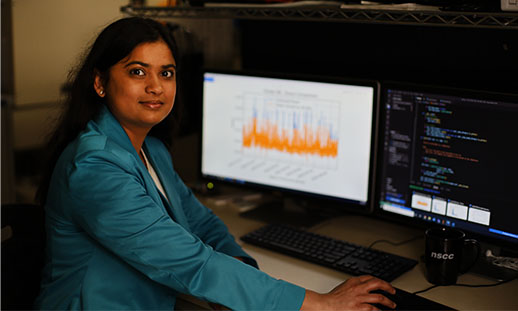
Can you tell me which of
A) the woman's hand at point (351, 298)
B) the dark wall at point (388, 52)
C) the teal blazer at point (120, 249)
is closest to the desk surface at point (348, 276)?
the woman's hand at point (351, 298)

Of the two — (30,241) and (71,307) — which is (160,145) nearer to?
(30,241)

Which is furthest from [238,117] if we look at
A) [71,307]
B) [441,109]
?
[71,307]

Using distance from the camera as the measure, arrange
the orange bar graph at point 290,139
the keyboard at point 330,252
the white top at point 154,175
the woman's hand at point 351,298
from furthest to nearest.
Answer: the orange bar graph at point 290,139
the white top at point 154,175
the keyboard at point 330,252
the woman's hand at point 351,298

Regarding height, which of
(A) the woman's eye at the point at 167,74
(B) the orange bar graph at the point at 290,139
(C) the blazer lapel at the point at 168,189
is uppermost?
(A) the woman's eye at the point at 167,74

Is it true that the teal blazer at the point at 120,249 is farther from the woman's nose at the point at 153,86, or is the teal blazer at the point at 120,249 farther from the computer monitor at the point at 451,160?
the computer monitor at the point at 451,160

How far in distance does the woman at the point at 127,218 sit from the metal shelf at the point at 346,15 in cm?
35

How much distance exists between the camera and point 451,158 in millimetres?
1449

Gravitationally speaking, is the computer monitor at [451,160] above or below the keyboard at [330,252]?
above

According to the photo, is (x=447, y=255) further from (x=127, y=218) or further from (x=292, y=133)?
(x=127, y=218)

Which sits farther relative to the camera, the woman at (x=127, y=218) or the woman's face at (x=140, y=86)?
the woman's face at (x=140, y=86)

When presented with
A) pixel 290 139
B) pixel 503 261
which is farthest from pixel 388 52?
pixel 503 261

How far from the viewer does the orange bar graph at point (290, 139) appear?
5.50 feet

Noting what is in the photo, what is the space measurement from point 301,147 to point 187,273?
2.14 ft

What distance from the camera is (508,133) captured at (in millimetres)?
1354
